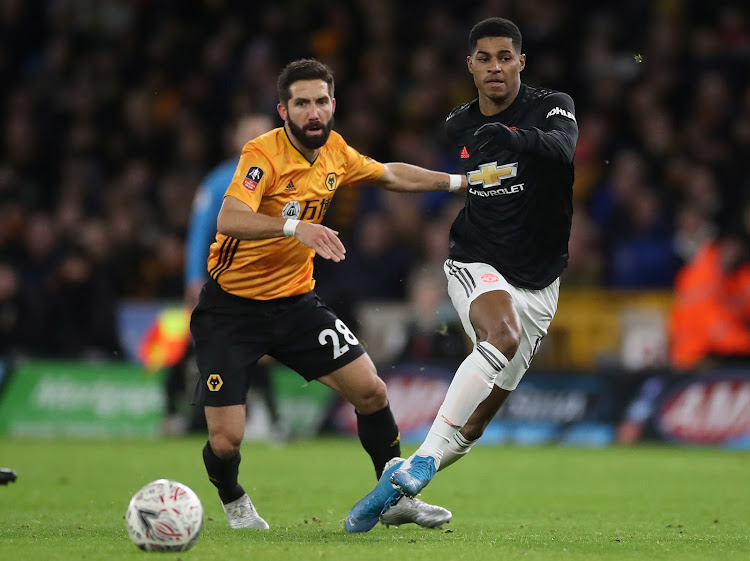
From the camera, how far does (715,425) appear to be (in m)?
13.3

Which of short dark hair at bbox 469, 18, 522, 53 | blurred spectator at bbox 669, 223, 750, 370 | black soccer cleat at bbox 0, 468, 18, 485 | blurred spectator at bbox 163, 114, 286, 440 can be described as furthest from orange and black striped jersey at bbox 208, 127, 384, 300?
blurred spectator at bbox 669, 223, 750, 370

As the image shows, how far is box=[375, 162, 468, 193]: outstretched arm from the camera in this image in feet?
24.5

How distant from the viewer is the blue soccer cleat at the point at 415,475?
631cm

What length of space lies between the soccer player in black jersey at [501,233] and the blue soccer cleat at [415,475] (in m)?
0.23

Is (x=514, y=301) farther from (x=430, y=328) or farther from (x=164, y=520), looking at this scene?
(x=430, y=328)

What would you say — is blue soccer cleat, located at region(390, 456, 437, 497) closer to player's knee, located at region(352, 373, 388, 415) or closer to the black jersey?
player's knee, located at region(352, 373, 388, 415)

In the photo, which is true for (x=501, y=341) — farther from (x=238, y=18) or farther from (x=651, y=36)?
(x=238, y=18)

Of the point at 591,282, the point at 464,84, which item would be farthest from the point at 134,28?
the point at 591,282

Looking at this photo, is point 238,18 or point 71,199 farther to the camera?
point 238,18

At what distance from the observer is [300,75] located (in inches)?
269

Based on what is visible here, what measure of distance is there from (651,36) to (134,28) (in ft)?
25.7

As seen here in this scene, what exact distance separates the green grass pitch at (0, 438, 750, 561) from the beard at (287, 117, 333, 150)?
207 centimetres

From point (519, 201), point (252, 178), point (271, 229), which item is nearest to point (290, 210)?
point (252, 178)

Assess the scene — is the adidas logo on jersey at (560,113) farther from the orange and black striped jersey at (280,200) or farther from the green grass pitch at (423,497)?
the green grass pitch at (423,497)
